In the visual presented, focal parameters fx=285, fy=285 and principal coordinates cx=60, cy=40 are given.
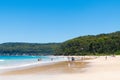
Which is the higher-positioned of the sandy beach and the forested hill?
the forested hill

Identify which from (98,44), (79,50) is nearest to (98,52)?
(98,44)

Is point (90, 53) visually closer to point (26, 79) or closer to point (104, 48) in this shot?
point (104, 48)

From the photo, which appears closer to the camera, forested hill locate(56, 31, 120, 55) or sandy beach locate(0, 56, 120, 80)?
sandy beach locate(0, 56, 120, 80)

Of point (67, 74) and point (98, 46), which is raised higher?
point (98, 46)

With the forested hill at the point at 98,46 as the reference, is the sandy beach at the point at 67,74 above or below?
below

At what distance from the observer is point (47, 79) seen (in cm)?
2055

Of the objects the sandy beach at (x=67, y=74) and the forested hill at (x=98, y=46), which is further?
the forested hill at (x=98, y=46)

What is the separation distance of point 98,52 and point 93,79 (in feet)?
488

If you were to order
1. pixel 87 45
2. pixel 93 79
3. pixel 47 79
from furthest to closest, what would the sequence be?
1. pixel 87 45
2. pixel 47 79
3. pixel 93 79

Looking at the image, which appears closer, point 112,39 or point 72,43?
point 112,39

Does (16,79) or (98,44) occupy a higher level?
(98,44)

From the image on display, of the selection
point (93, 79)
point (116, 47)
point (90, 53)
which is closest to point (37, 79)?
point (93, 79)

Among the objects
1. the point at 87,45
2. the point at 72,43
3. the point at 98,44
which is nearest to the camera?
the point at 98,44

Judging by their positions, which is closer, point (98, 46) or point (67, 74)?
point (67, 74)
